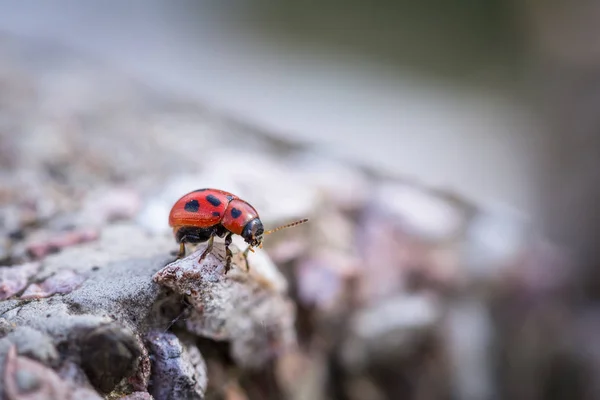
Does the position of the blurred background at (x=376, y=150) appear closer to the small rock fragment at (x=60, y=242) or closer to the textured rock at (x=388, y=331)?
the textured rock at (x=388, y=331)

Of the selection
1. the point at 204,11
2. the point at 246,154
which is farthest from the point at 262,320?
the point at 204,11

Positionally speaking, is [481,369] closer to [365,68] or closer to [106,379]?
[106,379]

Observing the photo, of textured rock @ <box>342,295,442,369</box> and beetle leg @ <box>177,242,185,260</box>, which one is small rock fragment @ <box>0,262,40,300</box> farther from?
textured rock @ <box>342,295,442,369</box>

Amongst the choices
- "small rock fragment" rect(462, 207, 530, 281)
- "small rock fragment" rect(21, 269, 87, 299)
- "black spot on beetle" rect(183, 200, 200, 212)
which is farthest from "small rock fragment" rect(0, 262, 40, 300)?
"small rock fragment" rect(462, 207, 530, 281)

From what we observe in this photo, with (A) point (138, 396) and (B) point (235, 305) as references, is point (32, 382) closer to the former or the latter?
(A) point (138, 396)

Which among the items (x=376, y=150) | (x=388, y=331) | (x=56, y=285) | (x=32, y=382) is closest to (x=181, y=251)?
(x=56, y=285)
